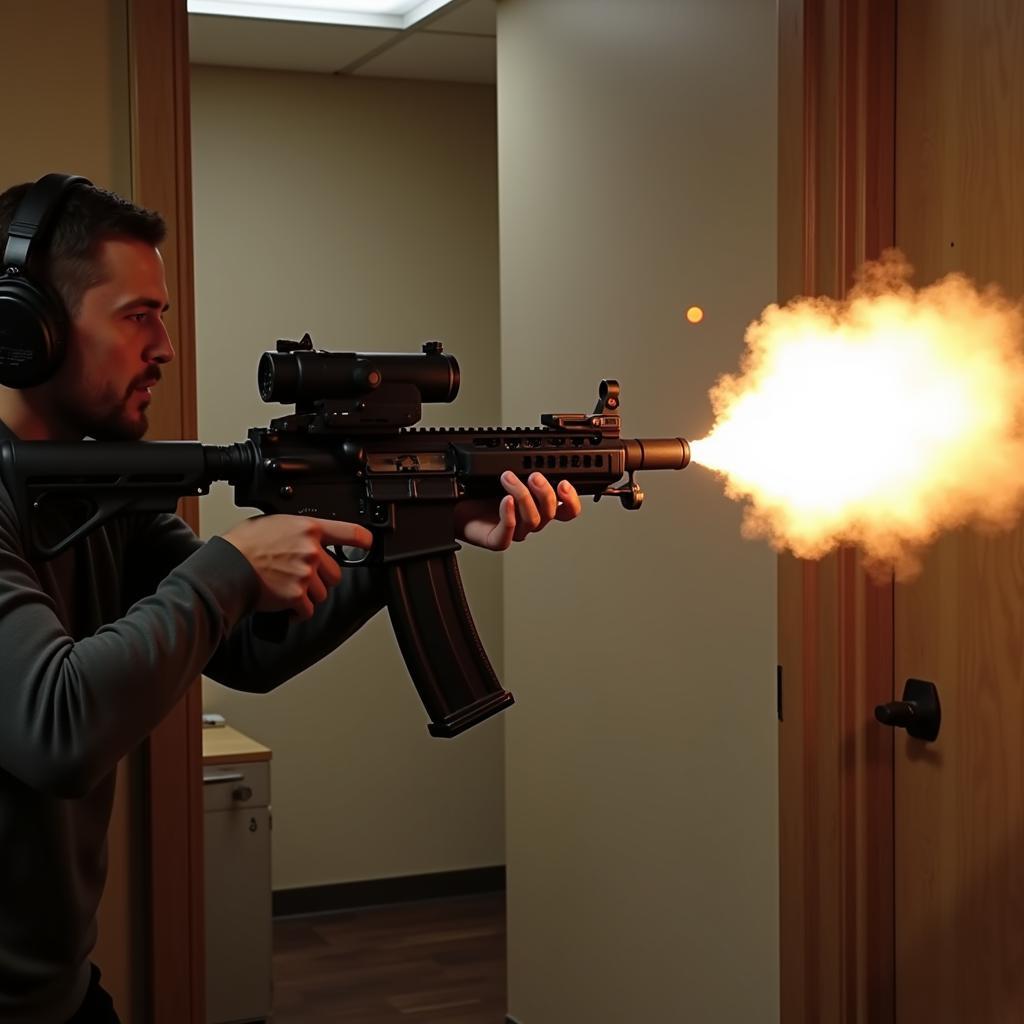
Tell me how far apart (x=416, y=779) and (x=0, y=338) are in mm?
3480

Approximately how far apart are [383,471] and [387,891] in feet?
10.8

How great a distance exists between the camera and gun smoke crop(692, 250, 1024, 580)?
1.90 meters

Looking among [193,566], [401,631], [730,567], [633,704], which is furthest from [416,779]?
[193,566]

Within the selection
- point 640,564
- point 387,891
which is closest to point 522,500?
point 640,564

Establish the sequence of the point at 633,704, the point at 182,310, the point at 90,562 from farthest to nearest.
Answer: the point at 633,704, the point at 182,310, the point at 90,562

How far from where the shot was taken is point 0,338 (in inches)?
55.2

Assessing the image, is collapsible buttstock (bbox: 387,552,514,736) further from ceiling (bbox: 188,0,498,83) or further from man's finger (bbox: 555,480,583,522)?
ceiling (bbox: 188,0,498,83)

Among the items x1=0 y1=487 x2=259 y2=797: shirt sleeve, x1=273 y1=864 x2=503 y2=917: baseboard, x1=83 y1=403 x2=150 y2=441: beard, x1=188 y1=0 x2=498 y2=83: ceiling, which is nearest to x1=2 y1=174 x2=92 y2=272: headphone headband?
x1=83 y1=403 x2=150 y2=441: beard

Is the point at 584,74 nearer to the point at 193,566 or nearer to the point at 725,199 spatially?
the point at 725,199

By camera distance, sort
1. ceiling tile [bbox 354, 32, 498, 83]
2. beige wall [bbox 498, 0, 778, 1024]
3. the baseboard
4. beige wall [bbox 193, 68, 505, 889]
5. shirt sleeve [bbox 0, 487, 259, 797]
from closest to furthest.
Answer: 1. shirt sleeve [bbox 0, 487, 259, 797]
2. beige wall [bbox 498, 0, 778, 1024]
3. ceiling tile [bbox 354, 32, 498, 83]
4. beige wall [bbox 193, 68, 505, 889]
5. the baseboard

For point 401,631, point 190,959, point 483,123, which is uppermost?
point 483,123

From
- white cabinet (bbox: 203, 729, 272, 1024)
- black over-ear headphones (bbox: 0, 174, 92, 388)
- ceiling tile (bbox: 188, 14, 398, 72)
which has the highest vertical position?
ceiling tile (bbox: 188, 14, 398, 72)

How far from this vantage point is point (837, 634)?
7.01 ft

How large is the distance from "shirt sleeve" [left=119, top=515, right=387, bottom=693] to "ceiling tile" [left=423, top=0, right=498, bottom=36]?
2443 mm
